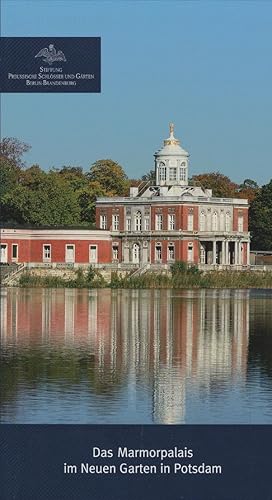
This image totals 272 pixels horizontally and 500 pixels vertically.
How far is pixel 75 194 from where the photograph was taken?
55.5 m

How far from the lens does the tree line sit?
178ft

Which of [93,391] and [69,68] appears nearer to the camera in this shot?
[69,68]

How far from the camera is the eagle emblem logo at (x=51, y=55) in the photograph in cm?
995

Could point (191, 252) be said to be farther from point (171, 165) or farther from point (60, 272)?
point (60, 272)

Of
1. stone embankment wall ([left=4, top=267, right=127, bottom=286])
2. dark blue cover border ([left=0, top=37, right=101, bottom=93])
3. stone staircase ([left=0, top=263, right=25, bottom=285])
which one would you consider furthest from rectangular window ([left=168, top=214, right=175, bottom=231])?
dark blue cover border ([left=0, top=37, right=101, bottom=93])

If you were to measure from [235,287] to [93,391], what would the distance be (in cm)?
3570

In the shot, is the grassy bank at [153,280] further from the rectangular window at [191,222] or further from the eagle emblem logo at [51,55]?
the eagle emblem logo at [51,55]

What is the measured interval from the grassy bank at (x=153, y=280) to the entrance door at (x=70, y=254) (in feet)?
11.0

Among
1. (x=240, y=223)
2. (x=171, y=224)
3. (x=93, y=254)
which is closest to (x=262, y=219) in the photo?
(x=240, y=223)

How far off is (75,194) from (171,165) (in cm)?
420

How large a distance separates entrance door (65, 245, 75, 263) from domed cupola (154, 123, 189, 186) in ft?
17.0

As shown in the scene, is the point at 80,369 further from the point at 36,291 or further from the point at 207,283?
the point at 207,283
